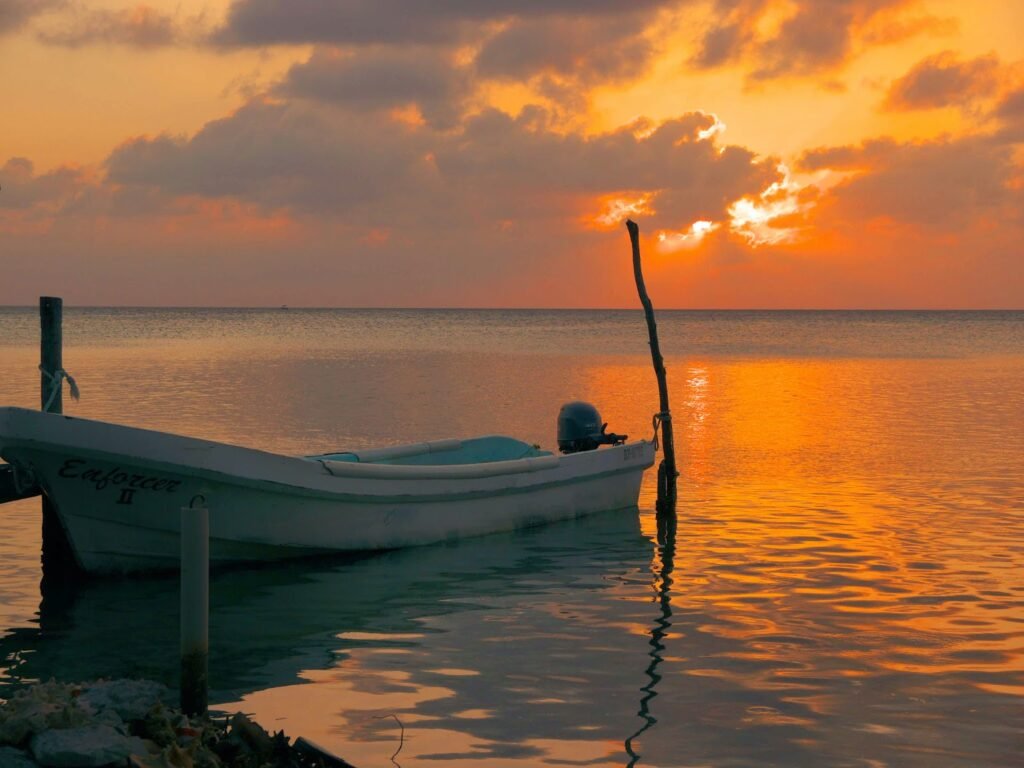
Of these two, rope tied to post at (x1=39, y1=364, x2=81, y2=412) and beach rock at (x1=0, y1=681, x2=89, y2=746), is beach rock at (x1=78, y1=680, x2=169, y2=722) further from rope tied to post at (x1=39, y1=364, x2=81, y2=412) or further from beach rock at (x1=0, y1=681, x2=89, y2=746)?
rope tied to post at (x1=39, y1=364, x2=81, y2=412)

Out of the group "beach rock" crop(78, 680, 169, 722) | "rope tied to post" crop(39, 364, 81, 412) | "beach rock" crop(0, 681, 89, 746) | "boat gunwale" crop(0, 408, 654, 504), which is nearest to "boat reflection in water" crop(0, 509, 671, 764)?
"boat gunwale" crop(0, 408, 654, 504)

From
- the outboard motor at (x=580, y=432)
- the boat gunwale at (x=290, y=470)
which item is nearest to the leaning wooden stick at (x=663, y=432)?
the outboard motor at (x=580, y=432)

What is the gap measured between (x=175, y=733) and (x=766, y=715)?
4406 mm

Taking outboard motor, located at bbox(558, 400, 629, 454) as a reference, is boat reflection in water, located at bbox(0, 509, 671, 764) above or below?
below

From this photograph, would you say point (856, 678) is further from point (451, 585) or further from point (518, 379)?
point (518, 379)

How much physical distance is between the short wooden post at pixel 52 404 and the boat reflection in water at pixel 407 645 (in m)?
0.69

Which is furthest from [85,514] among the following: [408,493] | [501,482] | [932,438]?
[932,438]

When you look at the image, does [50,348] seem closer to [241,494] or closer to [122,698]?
[241,494]

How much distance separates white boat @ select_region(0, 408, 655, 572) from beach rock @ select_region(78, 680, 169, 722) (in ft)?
13.5

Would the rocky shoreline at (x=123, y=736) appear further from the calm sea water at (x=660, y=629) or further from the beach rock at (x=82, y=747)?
the calm sea water at (x=660, y=629)

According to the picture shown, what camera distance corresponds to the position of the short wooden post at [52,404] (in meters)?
14.4

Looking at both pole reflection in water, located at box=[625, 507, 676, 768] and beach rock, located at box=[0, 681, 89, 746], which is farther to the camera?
pole reflection in water, located at box=[625, 507, 676, 768]

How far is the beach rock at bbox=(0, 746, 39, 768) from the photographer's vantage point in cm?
685

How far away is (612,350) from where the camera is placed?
92.8 m
